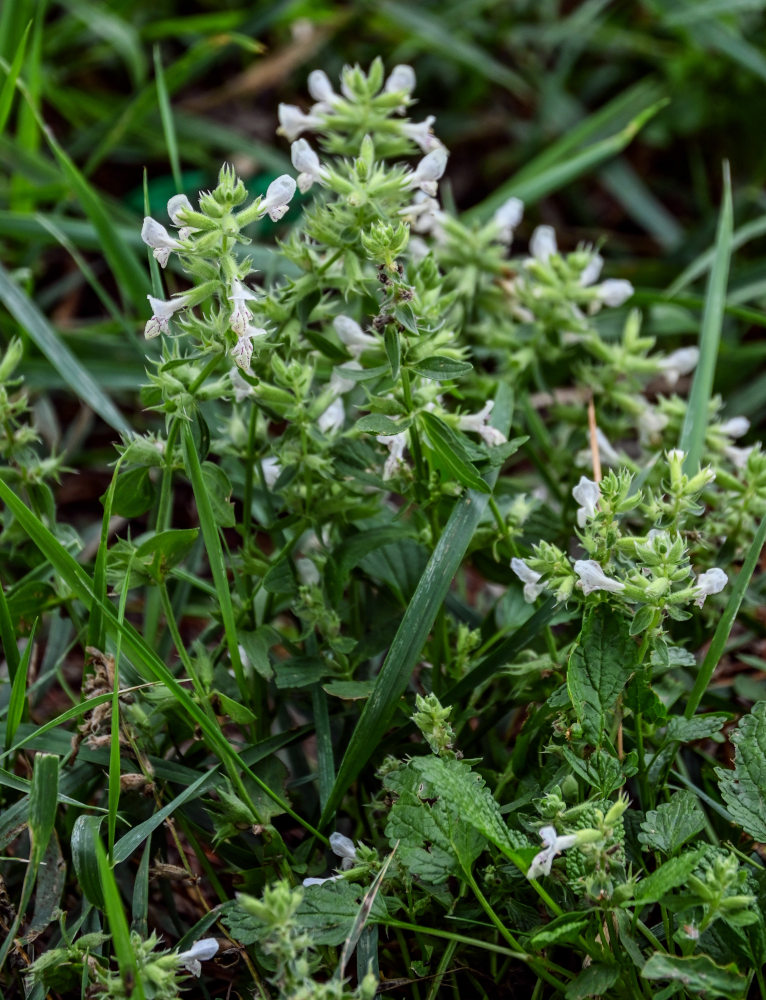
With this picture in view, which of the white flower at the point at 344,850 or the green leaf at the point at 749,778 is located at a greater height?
the green leaf at the point at 749,778

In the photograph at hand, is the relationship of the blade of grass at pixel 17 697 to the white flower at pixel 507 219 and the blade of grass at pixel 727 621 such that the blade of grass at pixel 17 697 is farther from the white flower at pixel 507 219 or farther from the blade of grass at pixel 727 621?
the white flower at pixel 507 219

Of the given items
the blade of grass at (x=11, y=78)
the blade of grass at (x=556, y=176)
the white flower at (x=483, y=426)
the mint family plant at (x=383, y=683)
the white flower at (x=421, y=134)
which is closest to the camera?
the mint family plant at (x=383, y=683)

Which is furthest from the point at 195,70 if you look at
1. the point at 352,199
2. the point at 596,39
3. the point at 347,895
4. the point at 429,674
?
the point at 347,895

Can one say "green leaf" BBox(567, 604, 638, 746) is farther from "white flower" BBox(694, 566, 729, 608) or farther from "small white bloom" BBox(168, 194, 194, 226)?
"small white bloom" BBox(168, 194, 194, 226)

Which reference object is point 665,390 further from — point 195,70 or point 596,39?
point 195,70

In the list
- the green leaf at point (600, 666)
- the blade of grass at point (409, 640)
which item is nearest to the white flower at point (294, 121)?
the blade of grass at point (409, 640)

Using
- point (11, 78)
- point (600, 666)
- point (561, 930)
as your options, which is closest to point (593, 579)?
point (600, 666)
